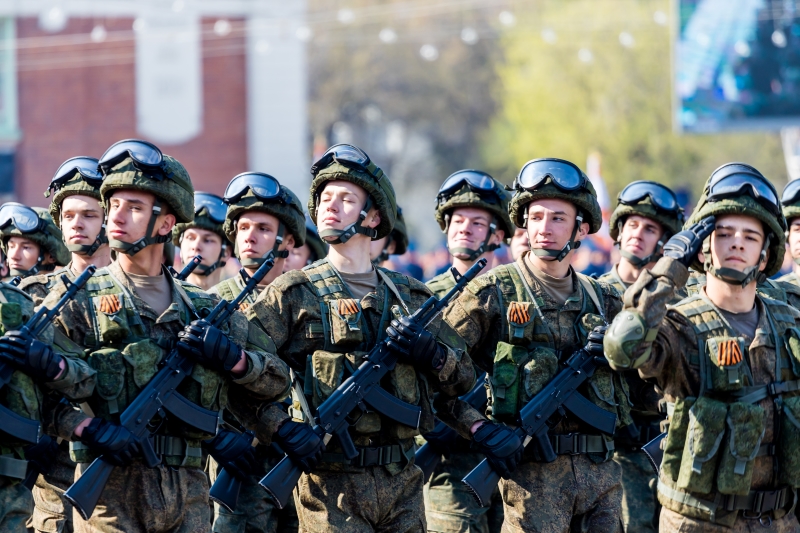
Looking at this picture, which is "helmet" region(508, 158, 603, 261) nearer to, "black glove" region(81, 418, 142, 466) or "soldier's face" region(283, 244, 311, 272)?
"soldier's face" region(283, 244, 311, 272)

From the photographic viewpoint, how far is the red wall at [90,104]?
3253cm

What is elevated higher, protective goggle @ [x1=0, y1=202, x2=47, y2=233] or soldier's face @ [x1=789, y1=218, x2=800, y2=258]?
protective goggle @ [x1=0, y1=202, x2=47, y2=233]

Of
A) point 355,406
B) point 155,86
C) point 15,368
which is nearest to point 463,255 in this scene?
point 355,406

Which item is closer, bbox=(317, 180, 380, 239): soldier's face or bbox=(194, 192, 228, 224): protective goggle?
bbox=(317, 180, 380, 239): soldier's face

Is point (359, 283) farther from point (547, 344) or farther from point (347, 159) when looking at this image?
point (547, 344)

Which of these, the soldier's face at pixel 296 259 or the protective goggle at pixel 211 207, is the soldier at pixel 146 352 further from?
the soldier's face at pixel 296 259

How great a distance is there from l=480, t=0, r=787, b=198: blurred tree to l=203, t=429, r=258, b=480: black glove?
3687cm

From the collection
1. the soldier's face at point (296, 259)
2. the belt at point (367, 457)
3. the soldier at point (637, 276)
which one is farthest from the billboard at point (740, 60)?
the belt at point (367, 457)

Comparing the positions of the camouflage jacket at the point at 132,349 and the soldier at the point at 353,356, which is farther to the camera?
the soldier at the point at 353,356

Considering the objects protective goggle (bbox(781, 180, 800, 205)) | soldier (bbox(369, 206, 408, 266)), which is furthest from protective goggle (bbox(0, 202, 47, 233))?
protective goggle (bbox(781, 180, 800, 205))

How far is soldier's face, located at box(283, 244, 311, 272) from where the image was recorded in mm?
9742

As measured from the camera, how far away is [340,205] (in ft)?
23.6

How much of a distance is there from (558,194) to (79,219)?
2975 millimetres

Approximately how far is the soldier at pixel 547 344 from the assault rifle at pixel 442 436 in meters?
0.39
